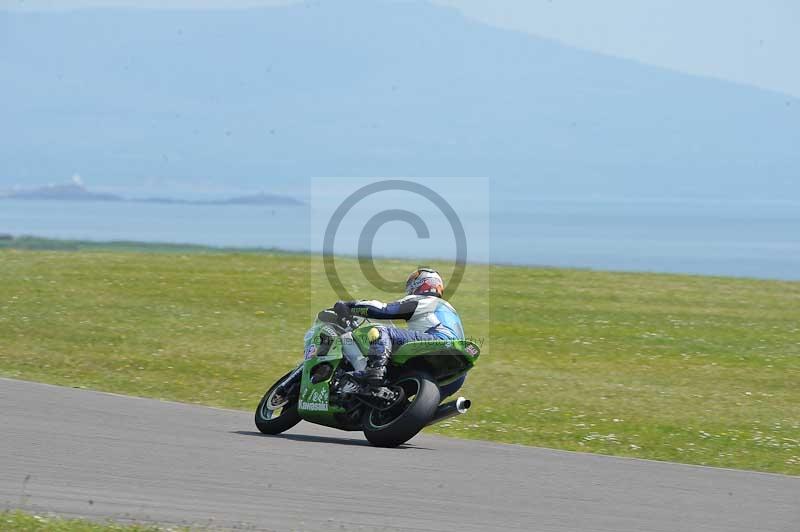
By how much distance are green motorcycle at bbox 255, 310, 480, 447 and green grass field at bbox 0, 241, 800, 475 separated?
228 cm

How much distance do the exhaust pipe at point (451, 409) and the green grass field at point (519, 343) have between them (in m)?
2.23

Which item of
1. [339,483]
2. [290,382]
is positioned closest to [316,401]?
[290,382]

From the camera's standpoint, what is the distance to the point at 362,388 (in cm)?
1309

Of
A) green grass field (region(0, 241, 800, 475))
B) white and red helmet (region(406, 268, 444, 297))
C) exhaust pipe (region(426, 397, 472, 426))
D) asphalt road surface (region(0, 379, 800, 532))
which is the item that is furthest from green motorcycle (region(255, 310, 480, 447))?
green grass field (region(0, 241, 800, 475))

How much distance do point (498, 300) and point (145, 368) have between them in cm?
1504

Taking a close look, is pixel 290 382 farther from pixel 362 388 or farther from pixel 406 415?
pixel 406 415

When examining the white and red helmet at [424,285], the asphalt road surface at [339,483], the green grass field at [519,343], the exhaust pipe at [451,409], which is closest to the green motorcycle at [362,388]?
the exhaust pipe at [451,409]

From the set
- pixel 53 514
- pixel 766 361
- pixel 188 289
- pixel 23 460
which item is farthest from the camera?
pixel 188 289

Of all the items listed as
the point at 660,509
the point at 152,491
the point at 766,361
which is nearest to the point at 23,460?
the point at 152,491

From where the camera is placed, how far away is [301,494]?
33.0 ft

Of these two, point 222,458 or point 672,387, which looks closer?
point 222,458

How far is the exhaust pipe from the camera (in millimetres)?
12727

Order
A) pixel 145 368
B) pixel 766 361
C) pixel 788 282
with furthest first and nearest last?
pixel 788 282, pixel 766 361, pixel 145 368

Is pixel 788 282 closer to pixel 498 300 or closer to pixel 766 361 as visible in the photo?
pixel 498 300
